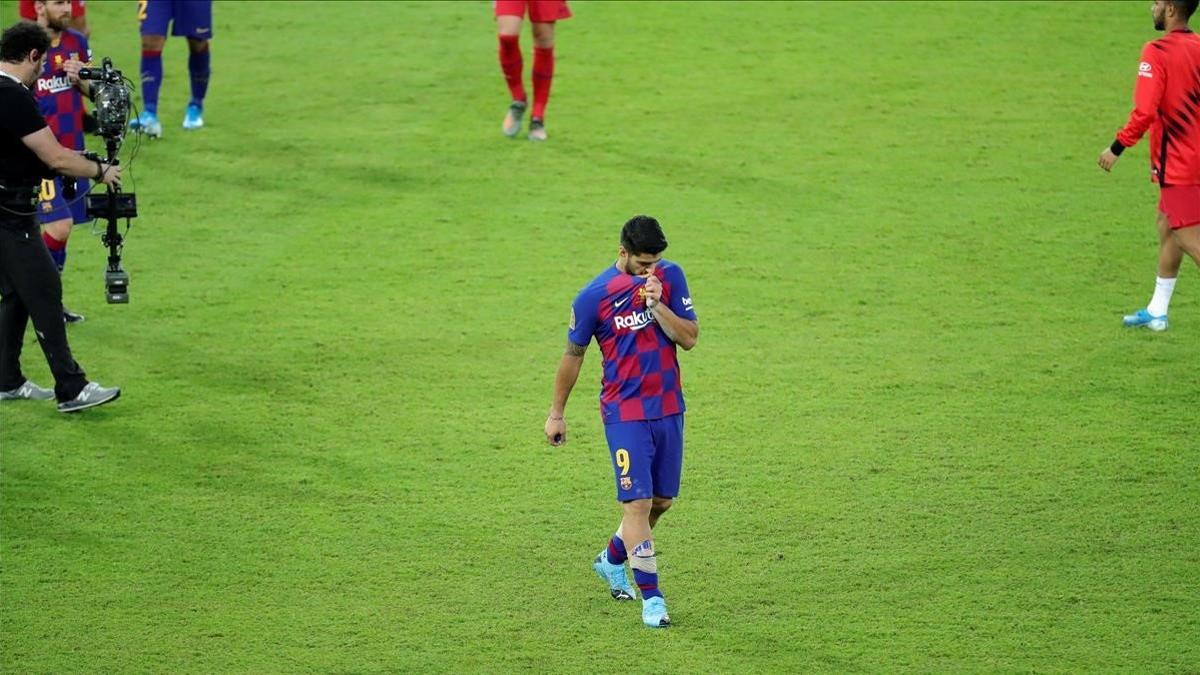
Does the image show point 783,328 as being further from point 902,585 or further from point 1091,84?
point 1091,84

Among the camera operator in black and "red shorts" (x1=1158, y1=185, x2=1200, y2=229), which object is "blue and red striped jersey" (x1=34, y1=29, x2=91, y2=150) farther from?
"red shorts" (x1=1158, y1=185, x2=1200, y2=229)

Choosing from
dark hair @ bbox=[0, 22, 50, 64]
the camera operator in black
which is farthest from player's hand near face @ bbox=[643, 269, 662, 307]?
dark hair @ bbox=[0, 22, 50, 64]

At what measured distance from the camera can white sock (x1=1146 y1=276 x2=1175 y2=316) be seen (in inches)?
407

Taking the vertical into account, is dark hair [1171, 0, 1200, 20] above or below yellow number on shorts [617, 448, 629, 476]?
above

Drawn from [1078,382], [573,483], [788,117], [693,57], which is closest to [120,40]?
[693,57]

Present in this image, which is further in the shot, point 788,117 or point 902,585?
point 788,117

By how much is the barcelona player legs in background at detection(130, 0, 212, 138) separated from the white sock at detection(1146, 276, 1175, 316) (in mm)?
8765

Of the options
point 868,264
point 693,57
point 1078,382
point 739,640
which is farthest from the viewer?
point 693,57

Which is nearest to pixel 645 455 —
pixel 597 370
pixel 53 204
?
pixel 597 370

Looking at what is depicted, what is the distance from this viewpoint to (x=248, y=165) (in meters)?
13.8

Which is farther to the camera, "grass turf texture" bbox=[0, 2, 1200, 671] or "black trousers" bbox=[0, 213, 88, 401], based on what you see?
"black trousers" bbox=[0, 213, 88, 401]

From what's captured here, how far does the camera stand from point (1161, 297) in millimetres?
10406

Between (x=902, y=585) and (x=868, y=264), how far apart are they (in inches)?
184

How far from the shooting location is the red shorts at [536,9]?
533 inches
